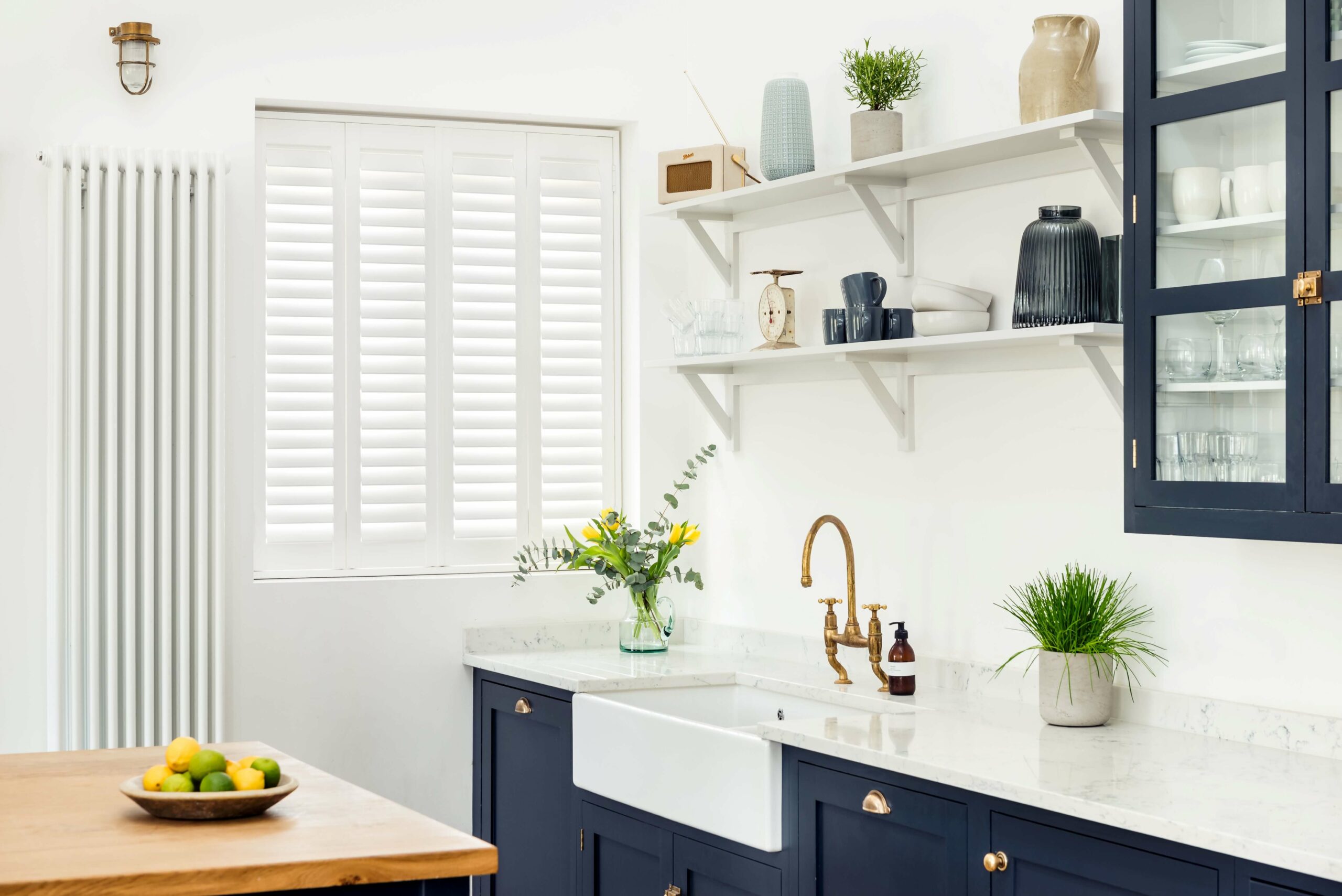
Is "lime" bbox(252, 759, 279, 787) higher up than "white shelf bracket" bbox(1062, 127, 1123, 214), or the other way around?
"white shelf bracket" bbox(1062, 127, 1123, 214)

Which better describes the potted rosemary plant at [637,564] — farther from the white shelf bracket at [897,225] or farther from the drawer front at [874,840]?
the drawer front at [874,840]

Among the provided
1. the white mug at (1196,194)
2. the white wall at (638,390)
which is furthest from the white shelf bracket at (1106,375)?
the white mug at (1196,194)

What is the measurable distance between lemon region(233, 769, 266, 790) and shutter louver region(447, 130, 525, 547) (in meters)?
1.97

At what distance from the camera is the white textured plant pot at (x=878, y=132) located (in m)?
3.21

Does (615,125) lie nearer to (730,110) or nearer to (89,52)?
(730,110)

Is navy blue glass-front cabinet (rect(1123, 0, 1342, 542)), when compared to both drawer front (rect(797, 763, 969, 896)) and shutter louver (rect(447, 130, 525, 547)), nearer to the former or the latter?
drawer front (rect(797, 763, 969, 896))

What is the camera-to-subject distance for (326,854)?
1880 mm

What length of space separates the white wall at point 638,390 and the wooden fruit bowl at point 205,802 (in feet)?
5.51

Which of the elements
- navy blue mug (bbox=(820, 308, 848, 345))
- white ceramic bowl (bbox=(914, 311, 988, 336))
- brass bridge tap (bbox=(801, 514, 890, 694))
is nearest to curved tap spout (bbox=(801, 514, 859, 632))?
brass bridge tap (bbox=(801, 514, 890, 694))

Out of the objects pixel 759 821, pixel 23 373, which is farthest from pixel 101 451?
pixel 759 821

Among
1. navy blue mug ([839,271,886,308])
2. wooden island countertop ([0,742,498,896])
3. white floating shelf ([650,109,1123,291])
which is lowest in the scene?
wooden island countertop ([0,742,498,896])

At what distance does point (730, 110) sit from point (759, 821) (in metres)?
2.17

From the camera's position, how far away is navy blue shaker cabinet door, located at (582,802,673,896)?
3.06 meters

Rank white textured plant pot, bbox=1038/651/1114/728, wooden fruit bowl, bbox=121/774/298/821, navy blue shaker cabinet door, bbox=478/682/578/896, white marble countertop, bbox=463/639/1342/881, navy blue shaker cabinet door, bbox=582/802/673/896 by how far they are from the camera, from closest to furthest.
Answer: white marble countertop, bbox=463/639/1342/881, wooden fruit bowl, bbox=121/774/298/821, white textured plant pot, bbox=1038/651/1114/728, navy blue shaker cabinet door, bbox=582/802/673/896, navy blue shaker cabinet door, bbox=478/682/578/896
